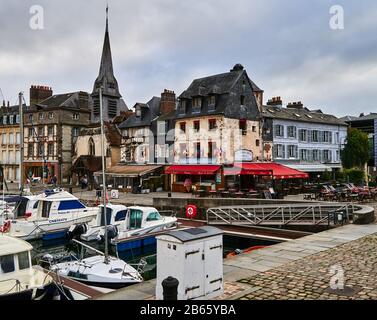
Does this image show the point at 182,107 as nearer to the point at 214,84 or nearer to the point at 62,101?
the point at 214,84

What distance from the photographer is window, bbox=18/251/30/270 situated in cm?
962

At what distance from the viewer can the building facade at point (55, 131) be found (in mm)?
45719

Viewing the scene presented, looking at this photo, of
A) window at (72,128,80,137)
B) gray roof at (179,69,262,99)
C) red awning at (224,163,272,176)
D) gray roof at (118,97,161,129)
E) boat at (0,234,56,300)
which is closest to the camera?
boat at (0,234,56,300)

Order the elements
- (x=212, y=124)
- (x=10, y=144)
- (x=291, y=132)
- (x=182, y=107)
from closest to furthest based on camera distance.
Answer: (x=212, y=124), (x=182, y=107), (x=291, y=132), (x=10, y=144)

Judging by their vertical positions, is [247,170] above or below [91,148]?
below

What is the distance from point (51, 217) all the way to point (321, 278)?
16281mm

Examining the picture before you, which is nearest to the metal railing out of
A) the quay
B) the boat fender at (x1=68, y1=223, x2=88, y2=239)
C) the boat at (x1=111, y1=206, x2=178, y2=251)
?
the boat at (x1=111, y1=206, x2=178, y2=251)

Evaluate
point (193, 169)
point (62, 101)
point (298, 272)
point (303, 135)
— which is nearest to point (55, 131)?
point (62, 101)

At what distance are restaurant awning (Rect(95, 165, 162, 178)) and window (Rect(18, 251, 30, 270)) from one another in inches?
984

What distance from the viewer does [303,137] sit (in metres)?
38.4

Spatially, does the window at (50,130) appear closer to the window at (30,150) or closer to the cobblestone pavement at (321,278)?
the window at (30,150)

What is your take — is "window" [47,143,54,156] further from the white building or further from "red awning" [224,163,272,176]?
the white building

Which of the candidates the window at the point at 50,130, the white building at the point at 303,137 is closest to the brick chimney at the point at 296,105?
the white building at the point at 303,137
